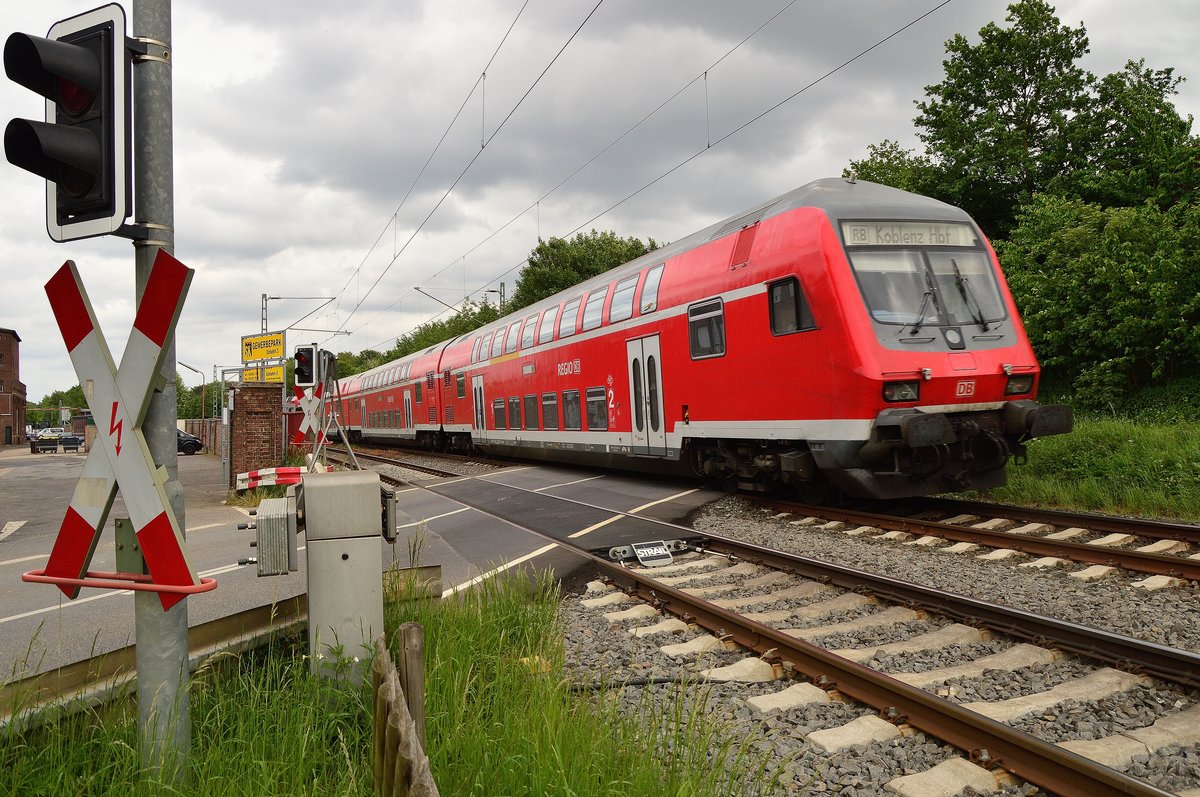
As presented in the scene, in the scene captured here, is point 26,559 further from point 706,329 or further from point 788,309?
point 788,309

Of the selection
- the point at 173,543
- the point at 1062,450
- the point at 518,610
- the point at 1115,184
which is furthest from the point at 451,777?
the point at 1115,184

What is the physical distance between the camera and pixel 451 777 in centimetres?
272

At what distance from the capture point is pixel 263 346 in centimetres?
→ 3572

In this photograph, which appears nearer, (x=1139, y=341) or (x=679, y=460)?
(x=679, y=460)

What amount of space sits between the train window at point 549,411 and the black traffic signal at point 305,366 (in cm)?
507

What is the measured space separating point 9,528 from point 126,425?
12.5 metres

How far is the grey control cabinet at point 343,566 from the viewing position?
12.5 ft

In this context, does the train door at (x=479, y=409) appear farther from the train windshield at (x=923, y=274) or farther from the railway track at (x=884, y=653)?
the railway track at (x=884, y=653)

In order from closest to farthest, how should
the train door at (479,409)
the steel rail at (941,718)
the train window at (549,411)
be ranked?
the steel rail at (941,718), the train window at (549,411), the train door at (479,409)

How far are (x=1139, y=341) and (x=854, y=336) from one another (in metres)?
12.6

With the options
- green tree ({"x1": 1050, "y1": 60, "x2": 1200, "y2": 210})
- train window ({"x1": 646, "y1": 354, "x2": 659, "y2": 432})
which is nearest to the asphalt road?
train window ({"x1": 646, "y1": 354, "x2": 659, "y2": 432})

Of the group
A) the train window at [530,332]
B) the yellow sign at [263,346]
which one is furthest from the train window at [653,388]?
the yellow sign at [263,346]

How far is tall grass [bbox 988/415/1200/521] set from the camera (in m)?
9.28

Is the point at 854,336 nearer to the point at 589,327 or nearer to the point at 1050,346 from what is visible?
the point at 589,327
